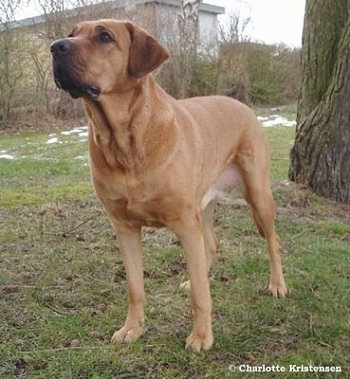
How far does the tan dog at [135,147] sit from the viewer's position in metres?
2.93

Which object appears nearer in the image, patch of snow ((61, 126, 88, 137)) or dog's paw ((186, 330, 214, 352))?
dog's paw ((186, 330, 214, 352))

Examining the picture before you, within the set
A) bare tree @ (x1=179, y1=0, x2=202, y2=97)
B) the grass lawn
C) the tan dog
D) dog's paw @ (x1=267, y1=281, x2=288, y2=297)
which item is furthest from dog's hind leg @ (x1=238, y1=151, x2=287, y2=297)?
bare tree @ (x1=179, y1=0, x2=202, y2=97)

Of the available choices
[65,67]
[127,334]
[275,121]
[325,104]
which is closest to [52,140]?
[275,121]

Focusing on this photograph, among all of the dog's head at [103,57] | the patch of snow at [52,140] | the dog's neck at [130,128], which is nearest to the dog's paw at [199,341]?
the dog's neck at [130,128]

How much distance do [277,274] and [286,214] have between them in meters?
1.83

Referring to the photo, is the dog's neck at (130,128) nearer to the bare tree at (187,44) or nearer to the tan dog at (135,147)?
the tan dog at (135,147)

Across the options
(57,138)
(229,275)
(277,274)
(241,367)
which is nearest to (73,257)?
(229,275)

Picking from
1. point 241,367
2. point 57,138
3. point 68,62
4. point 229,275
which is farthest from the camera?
point 57,138

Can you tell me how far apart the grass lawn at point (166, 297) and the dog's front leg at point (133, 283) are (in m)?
0.09

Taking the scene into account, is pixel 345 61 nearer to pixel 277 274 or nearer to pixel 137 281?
pixel 277 274

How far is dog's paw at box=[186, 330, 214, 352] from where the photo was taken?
3197mm

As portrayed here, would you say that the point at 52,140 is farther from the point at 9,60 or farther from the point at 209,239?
the point at 209,239

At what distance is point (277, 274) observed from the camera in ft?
13.2

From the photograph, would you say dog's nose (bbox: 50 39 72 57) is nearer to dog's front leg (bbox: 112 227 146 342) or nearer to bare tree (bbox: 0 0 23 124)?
dog's front leg (bbox: 112 227 146 342)
